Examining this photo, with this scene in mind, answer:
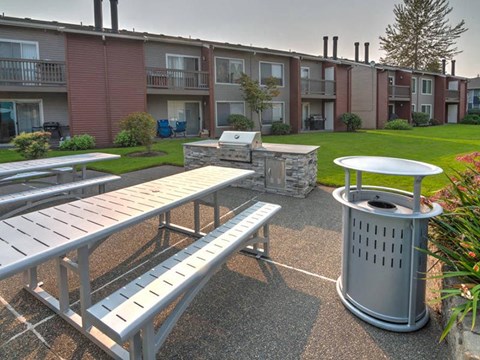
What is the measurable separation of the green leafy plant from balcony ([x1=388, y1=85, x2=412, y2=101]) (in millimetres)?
29019

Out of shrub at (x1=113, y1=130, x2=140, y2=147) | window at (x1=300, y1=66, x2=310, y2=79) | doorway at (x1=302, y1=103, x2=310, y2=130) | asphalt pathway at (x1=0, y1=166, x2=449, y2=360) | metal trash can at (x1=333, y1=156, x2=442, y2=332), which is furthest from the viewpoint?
doorway at (x1=302, y1=103, x2=310, y2=130)

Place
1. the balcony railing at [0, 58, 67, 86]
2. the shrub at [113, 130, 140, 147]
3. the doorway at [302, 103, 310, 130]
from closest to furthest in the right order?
1. the balcony railing at [0, 58, 67, 86]
2. the shrub at [113, 130, 140, 147]
3. the doorway at [302, 103, 310, 130]

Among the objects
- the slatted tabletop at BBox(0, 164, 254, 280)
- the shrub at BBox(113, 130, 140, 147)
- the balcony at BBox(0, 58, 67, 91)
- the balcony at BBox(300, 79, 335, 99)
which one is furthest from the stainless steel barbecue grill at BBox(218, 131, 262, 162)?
the balcony at BBox(300, 79, 335, 99)

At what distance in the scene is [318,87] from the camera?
24.7 m

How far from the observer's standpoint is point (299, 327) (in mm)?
2852

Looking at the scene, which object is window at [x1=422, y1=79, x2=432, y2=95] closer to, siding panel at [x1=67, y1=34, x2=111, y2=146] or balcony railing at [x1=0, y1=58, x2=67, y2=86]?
siding panel at [x1=67, y1=34, x2=111, y2=146]

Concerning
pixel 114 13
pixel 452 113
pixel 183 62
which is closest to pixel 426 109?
pixel 452 113

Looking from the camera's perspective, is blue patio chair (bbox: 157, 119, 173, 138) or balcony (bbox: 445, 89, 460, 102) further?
balcony (bbox: 445, 89, 460, 102)

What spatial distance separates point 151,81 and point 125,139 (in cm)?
422

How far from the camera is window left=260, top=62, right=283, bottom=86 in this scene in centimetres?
2223

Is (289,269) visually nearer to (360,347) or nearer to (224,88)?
(360,347)

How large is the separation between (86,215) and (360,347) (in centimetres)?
250

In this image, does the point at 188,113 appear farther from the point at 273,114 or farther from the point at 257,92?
the point at 273,114

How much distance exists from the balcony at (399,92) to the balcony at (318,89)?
7570 millimetres
